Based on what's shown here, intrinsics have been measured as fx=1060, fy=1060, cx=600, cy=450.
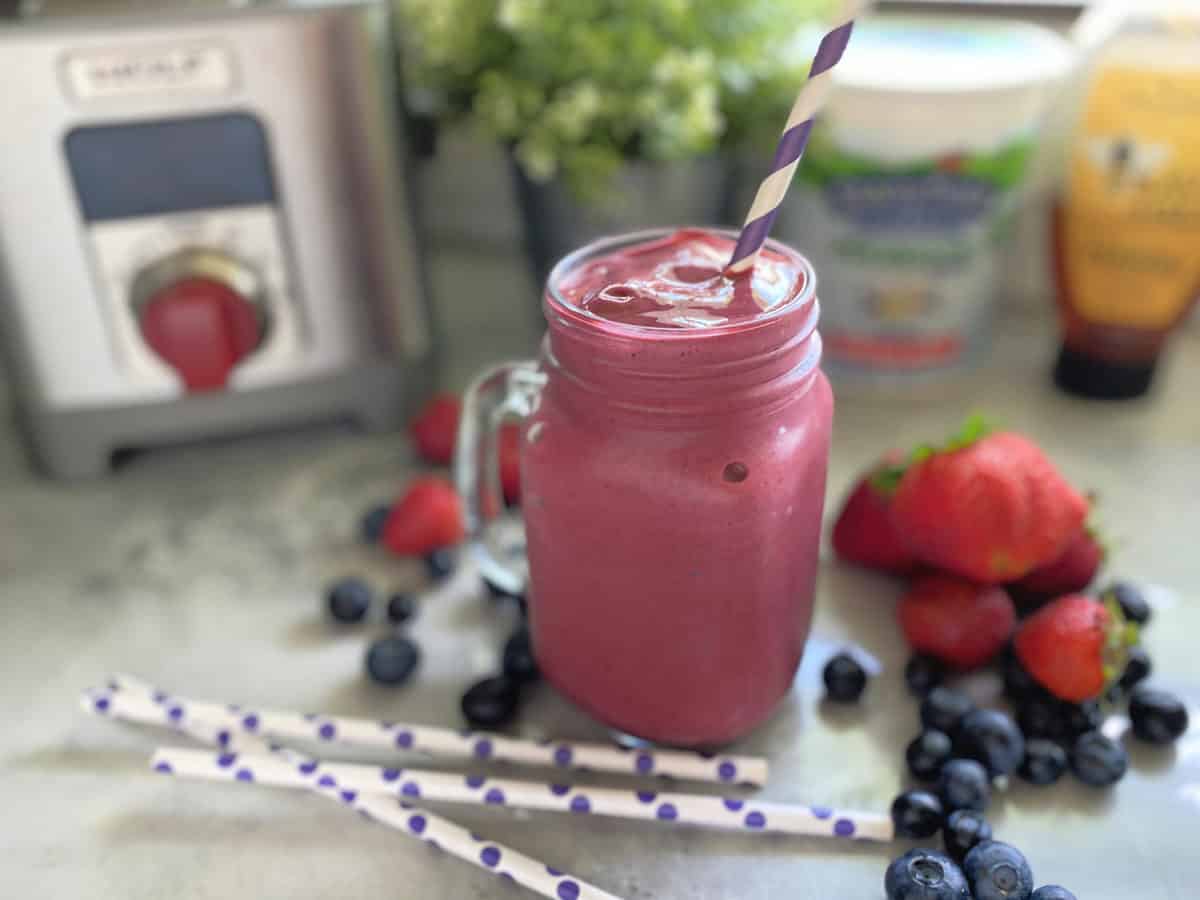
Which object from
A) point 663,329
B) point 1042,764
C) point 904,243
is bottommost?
point 1042,764

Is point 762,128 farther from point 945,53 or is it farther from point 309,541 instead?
point 309,541

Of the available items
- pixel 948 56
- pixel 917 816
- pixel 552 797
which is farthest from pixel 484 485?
pixel 948 56

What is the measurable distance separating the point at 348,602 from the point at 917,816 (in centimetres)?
37

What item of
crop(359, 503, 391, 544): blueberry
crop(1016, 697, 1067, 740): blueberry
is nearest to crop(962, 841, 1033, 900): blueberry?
crop(1016, 697, 1067, 740): blueberry

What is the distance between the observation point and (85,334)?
796 mm

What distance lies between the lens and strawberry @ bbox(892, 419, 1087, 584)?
0.62 metres

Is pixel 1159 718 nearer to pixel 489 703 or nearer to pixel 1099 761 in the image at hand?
pixel 1099 761

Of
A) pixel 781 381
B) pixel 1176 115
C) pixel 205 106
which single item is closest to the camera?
pixel 781 381

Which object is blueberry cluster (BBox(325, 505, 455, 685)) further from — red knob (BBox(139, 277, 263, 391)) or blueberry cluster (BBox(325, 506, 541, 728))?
red knob (BBox(139, 277, 263, 391))

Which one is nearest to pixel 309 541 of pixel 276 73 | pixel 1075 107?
pixel 276 73

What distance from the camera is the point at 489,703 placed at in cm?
61

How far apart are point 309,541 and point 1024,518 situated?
1.63 feet

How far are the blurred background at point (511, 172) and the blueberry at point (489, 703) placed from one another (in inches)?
12.7

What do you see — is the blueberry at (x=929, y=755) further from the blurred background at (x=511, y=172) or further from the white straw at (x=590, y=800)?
the blurred background at (x=511, y=172)
